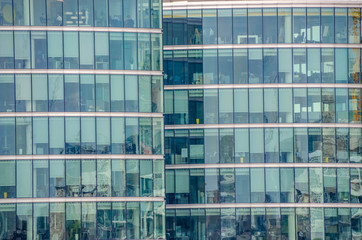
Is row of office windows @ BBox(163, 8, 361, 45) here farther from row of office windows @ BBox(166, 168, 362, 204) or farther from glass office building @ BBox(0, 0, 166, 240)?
row of office windows @ BBox(166, 168, 362, 204)

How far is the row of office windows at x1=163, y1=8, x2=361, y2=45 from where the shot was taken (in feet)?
243

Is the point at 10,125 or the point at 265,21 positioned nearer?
the point at 10,125

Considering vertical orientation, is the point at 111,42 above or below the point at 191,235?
above

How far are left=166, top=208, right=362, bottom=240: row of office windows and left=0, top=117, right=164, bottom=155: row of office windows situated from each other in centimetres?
1255

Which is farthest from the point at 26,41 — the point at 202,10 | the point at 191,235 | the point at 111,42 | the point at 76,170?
the point at 191,235

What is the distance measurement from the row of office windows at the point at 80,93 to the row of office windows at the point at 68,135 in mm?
853

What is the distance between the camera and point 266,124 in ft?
242

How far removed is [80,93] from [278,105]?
58.9ft

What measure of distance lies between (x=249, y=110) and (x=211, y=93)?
Result: 3.58 meters

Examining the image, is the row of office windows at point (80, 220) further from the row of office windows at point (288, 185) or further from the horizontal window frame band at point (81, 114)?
the row of office windows at point (288, 185)

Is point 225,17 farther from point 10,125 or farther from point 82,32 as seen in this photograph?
point 10,125

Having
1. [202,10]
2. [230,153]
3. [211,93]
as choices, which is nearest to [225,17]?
[202,10]

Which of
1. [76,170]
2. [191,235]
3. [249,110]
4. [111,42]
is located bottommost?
[191,235]

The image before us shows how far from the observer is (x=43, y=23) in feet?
214
